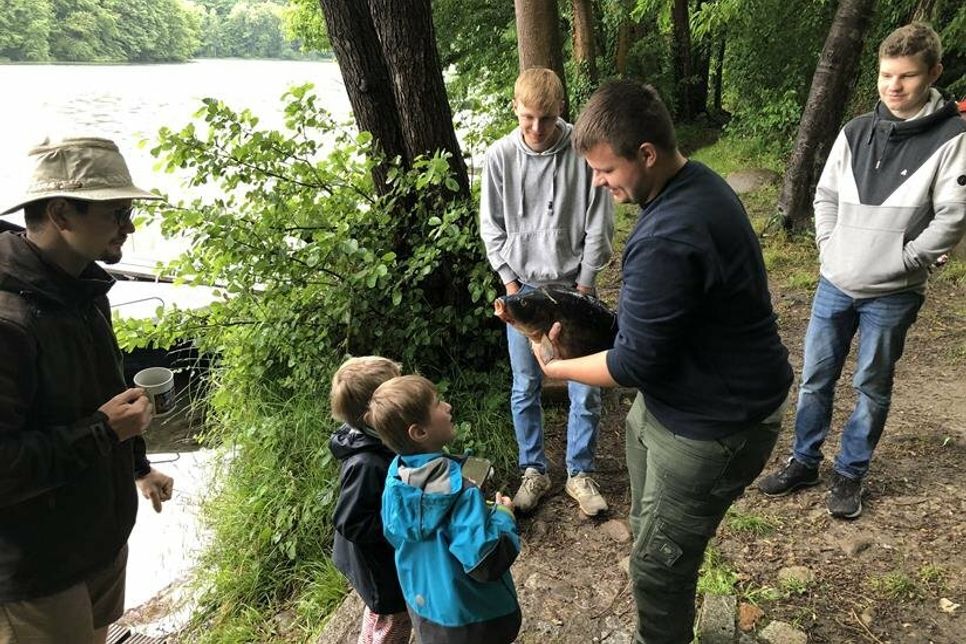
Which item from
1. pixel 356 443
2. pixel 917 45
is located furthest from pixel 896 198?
pixel 356 443

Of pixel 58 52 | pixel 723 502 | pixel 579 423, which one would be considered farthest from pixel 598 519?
pixel 58 52

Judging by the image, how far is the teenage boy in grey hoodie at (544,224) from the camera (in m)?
2.89

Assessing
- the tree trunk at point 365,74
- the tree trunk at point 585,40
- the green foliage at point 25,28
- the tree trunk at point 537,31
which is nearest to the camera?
the tree trunk at point 365,74

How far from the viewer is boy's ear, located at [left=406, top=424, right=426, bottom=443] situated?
1.84 metres

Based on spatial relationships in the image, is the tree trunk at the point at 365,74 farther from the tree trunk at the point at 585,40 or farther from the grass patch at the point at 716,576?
the tree trunk at the point at 585,40

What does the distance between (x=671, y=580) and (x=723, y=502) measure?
291 mm

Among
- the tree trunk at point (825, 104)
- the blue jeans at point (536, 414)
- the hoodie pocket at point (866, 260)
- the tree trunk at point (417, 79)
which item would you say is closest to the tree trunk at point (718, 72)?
the tree trunk at point (825, 104)

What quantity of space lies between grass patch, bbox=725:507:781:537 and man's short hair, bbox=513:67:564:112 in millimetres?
2071

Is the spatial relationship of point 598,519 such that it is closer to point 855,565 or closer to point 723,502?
point 855,565

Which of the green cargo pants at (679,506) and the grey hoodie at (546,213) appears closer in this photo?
the green cargo pants at (679,506)

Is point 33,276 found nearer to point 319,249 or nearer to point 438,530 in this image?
point 438,530

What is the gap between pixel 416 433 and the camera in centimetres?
185

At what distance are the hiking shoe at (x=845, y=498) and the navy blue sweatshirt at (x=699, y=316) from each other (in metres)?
1.55

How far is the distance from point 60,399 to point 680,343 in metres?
1.71
